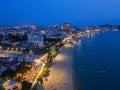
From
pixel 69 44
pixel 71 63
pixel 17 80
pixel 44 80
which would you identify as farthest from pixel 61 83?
pixel 69 44

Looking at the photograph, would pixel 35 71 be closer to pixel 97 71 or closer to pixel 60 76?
pixel 60 76

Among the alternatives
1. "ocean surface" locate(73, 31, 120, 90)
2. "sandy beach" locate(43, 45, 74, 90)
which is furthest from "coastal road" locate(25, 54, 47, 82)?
"ocean surface" locate(73, 31, 120, 90)

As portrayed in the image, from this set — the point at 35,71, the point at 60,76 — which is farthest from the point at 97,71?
the point at 35,71

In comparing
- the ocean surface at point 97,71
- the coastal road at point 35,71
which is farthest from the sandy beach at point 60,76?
the coastal road at point 35,71

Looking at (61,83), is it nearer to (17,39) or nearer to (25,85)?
(25,85)

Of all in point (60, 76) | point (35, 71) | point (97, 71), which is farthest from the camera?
point (97, 71)

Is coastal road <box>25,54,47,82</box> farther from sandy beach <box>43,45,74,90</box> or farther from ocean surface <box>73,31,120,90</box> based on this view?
ocean surface <box>73,31,120,90</box>

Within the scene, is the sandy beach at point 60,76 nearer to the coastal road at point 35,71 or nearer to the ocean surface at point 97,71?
the ocean surface at point 97,71

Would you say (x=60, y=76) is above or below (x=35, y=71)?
below

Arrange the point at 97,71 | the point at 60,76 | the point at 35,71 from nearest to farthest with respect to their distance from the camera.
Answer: the point at 60,76 < the point at 35,71 < the point at 97,71
